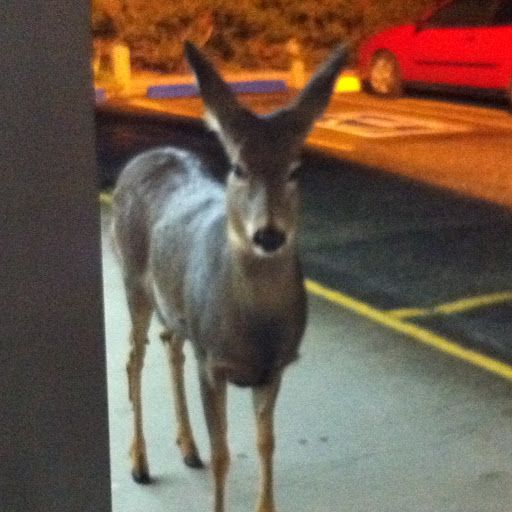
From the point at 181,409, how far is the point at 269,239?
5.19 feet

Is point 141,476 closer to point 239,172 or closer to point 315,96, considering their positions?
point 239,172

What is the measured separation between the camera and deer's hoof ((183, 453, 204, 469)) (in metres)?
4.40

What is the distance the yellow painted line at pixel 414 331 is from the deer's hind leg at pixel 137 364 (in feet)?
7.00

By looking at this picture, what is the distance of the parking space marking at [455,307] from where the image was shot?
6.27m

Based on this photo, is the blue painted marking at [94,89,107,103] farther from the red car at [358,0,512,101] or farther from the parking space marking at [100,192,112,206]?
the parking space marking at [100,192,112,206]

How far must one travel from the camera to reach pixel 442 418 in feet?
16.1

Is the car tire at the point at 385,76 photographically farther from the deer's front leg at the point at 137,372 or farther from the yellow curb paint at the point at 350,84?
the deer's front leg at the point at 137,372

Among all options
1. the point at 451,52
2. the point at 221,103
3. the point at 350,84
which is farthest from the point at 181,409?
the point at 350,84

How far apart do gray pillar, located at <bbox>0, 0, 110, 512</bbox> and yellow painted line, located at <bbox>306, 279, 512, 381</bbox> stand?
3303mm

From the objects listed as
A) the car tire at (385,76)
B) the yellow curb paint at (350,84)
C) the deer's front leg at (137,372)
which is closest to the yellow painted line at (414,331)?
the deer's front leg at (137,372)

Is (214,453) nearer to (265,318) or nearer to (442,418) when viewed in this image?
(265,318)

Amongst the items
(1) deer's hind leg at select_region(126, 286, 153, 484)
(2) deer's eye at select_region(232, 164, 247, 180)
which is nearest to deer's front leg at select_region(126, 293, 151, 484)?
(1) deer's hind leg at select_region(126, 286, 153, 484)

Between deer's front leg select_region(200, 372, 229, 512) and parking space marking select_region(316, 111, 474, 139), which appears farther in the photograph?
parking space marking select_region(316, 111, 474, 139)

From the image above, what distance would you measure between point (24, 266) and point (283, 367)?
1428 mm
